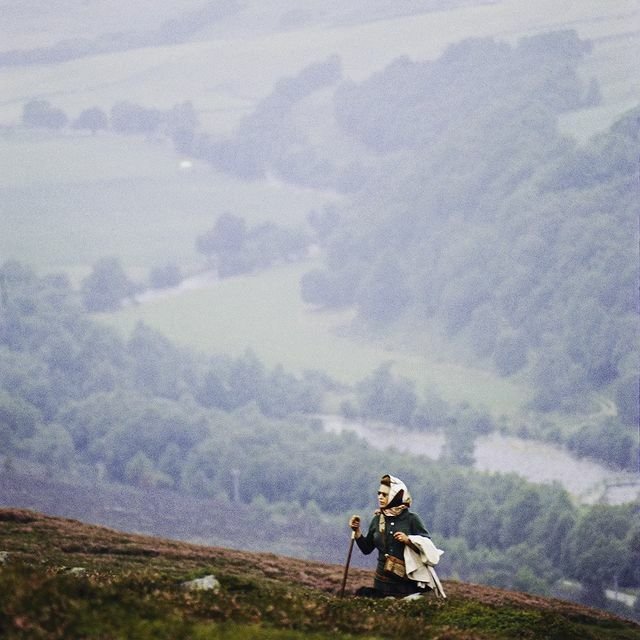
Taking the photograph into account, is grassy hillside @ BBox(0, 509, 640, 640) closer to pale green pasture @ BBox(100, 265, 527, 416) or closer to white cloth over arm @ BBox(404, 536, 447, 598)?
white cloth over arm @ BBox(404, 536, 447, 598)

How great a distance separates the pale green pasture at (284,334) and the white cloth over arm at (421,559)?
5201 cm

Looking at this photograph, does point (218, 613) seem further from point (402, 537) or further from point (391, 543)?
point (391, 543)

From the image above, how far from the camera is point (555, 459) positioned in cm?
7294

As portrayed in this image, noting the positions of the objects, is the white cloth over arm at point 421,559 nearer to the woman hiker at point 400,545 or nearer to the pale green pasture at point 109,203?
the woman hiker at point 400,545

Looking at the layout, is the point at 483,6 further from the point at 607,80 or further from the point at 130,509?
the point at 130,509

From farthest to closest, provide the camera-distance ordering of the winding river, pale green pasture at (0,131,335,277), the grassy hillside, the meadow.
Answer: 1. pale green pasture at (0,131,335,277)
2. the meadow
3. the winding river
4. the grassy hillside

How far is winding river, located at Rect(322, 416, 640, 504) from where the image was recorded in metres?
70.8

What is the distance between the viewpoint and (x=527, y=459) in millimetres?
73312

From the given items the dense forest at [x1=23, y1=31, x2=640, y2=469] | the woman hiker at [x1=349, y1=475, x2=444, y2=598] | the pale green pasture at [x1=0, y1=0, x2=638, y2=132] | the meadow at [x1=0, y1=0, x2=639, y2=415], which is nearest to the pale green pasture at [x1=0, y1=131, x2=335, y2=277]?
the meadow at [x1=0, y1=0, x2=639, y2=415]

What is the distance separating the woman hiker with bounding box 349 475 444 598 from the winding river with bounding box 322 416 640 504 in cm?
4815

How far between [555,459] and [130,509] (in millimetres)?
20807

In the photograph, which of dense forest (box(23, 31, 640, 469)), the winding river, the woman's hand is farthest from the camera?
dense forest (box(23, 31, 640, 469))

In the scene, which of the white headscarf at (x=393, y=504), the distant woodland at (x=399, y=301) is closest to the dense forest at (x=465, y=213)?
the distant woodland at (x=399, y=301)

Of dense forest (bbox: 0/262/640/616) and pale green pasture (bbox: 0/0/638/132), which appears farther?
pale green pasture (bbox: 0/0/638/132)
